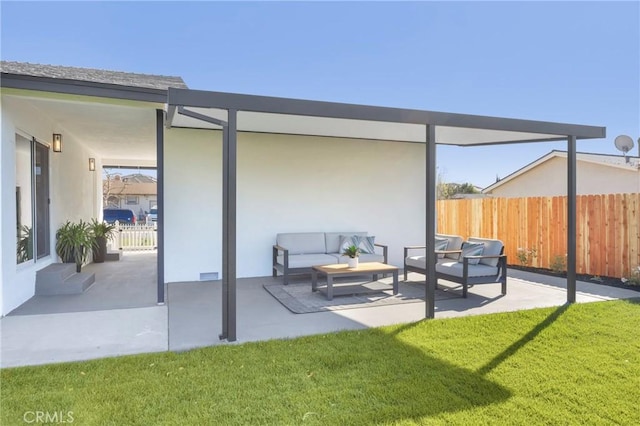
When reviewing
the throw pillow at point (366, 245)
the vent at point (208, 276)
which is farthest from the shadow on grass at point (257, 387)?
the throw pillow at point (366, 245)

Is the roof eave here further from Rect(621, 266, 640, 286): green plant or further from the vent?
Rect(621, 266, 640, 286): green plant

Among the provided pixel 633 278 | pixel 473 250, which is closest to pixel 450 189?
pixel 633 278

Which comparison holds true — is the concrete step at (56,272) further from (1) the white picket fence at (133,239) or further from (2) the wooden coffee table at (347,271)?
(1) the white picket fence at (133,239)

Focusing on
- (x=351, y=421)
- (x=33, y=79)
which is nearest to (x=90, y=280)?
(x=33, y=79)

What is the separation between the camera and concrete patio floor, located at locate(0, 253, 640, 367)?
14.0 feet

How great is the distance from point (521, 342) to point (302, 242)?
4830 millimetres

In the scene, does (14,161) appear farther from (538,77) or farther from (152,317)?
(538,77)

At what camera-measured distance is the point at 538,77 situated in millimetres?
13312

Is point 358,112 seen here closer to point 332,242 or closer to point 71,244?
point 332,242

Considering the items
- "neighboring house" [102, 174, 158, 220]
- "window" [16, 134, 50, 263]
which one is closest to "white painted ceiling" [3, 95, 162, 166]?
"window" [16, 134, 50, 263]

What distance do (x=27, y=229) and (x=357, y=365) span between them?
5.79 meters

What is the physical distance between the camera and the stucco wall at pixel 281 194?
7.97 metres

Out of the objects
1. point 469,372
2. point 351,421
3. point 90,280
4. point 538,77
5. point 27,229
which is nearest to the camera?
point 351,421

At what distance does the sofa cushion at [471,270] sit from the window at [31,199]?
263 inches
